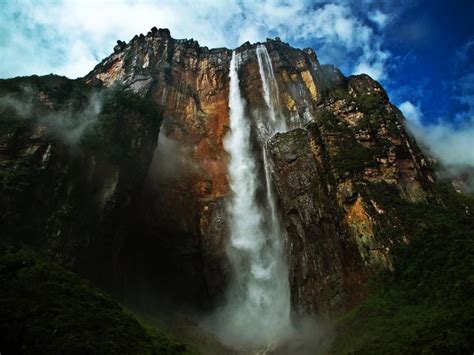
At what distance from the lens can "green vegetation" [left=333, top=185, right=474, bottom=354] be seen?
17.7 metres

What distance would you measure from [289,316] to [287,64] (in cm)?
3144

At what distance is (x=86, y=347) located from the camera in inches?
595

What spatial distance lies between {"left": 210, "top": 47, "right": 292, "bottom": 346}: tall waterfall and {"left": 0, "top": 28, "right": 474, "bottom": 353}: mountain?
475 millimetres

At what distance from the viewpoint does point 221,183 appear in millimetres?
39750

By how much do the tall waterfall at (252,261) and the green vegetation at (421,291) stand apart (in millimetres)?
7059

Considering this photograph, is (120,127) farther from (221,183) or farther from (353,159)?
(353,159)

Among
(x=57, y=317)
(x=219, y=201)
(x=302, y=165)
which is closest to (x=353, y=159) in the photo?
(x=302, y=165)

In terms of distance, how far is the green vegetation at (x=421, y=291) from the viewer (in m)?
17.7

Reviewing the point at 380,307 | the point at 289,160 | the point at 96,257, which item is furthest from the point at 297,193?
the point at 96,257

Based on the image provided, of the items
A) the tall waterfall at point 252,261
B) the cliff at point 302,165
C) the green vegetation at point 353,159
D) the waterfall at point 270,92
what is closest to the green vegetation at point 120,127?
the cliff at point 302,165

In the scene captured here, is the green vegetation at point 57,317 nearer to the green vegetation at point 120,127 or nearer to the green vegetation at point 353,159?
the green vegetation at point 120,127

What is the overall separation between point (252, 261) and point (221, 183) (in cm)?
879

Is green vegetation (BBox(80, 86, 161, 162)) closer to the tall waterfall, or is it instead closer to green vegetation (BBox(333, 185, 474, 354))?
the tall waterfall

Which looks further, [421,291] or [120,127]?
[120,127]
